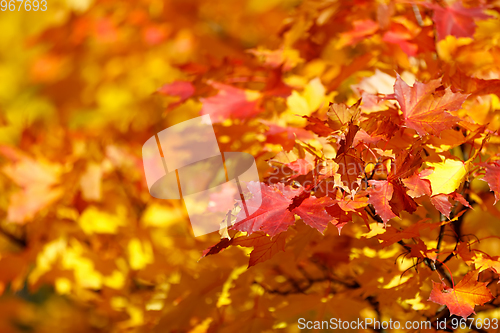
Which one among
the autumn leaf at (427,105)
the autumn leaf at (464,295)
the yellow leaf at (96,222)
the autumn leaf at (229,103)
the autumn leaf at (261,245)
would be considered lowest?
the yellow leaf at (96,222)

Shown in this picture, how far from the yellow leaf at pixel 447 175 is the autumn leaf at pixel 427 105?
0.05m

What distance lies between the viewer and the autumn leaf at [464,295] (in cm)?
47

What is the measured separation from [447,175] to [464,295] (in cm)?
16

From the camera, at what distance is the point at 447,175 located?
47 cm

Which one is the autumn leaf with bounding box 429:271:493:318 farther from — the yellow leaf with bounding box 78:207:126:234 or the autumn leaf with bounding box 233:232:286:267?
the yellow leaf with bounding box 78:207:126:234

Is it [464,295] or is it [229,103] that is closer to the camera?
[464,295]

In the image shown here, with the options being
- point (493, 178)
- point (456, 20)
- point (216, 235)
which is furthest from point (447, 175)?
point (216, 235)

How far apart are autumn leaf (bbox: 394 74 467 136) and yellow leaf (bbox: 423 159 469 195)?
1.8 inches

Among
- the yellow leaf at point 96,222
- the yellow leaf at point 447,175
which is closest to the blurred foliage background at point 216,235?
the yellow leaf at point 96,222

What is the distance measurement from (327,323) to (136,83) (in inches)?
65.1

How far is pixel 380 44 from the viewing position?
2.79 ft

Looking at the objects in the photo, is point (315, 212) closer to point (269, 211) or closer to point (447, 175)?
point (269, 211)

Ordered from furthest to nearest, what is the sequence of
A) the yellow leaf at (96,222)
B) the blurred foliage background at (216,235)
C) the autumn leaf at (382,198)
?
the yellow leaf at (96,222), the blurred foliage background at (216,235), the autumn leaf at (382,198)

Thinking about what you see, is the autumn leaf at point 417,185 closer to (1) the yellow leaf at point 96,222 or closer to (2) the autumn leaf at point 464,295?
(2) the autumn leaf at point 464,295
